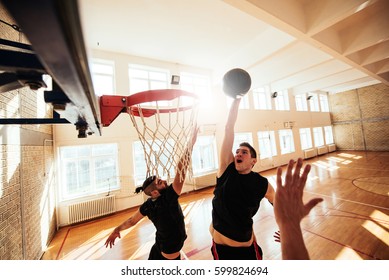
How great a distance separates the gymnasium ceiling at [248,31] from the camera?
299cm

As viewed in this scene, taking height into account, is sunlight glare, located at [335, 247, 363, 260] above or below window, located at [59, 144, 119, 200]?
below

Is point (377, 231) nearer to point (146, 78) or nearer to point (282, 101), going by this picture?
point (146, 78)

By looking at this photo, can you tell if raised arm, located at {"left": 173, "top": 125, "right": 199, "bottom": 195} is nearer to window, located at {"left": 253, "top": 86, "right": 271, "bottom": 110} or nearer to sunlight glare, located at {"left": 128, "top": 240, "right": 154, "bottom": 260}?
sunlight glare, located at {"left": 128, "top": 240, "right": 154, "bottom": 260}

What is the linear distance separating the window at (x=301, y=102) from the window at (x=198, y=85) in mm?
7470

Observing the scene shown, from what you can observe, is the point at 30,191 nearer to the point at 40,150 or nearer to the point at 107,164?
the point at 40,150

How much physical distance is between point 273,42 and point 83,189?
6.40 m

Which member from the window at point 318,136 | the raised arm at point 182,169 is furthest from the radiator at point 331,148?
the raised arm at point 182,169

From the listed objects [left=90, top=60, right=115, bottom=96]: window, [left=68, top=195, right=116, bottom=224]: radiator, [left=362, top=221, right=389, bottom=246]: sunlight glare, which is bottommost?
[left=362, top=221, right=389, bottom=246]: sunlight glare

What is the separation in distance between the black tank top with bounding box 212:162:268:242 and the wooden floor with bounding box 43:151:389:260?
1.58 metres

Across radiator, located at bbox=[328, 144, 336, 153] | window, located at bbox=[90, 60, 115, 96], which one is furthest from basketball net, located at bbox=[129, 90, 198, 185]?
radiator, located at bbox=[328, 144, 336, 153]

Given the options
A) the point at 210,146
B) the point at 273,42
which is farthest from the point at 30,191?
the point at 273,42

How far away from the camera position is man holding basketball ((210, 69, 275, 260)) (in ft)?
5.13

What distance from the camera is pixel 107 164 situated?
16.5ft

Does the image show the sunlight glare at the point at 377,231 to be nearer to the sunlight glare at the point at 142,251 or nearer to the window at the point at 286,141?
the sunlight glare at the point at 142,251
